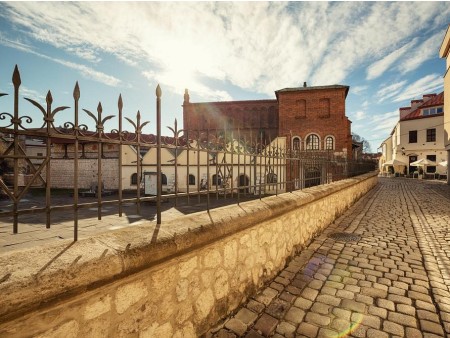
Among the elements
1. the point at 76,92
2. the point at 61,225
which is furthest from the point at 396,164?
the point at 76,92

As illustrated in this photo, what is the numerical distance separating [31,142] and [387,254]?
42.1 metres

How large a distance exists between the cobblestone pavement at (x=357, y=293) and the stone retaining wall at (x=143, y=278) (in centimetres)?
35

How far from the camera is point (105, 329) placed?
158 centimetres

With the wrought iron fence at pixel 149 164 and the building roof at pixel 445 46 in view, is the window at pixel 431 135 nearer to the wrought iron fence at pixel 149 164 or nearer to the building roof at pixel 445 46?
the building roof at pixel 445 46

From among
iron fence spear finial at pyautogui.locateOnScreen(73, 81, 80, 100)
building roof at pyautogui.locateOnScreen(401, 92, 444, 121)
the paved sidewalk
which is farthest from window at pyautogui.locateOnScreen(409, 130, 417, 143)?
iron fence spear finial at pyautogui.locateOnScreen(73, 81, 80, 100)

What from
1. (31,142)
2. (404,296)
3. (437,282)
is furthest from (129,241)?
(31,142)

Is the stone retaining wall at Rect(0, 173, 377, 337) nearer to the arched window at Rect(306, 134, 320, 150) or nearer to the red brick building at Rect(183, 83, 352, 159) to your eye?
the red brick building at Rect(183, 83, 352, 159)

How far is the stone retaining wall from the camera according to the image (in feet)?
4.13

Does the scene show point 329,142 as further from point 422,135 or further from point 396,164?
point 422,135

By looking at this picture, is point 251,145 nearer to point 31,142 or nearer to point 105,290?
point 105,290

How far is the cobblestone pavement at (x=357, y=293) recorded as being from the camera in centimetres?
257

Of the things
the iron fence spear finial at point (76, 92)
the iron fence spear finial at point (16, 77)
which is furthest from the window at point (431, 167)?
the iron fence spear finial at point (16, 77)

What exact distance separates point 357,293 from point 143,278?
290 cm

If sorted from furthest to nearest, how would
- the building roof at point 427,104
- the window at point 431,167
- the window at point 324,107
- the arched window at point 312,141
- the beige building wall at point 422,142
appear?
the window at point 431,167 → the building roof at point 427,104 → the beige building wall at point 422,142 → the arched window at point 312,141 → the window at point 324,107
